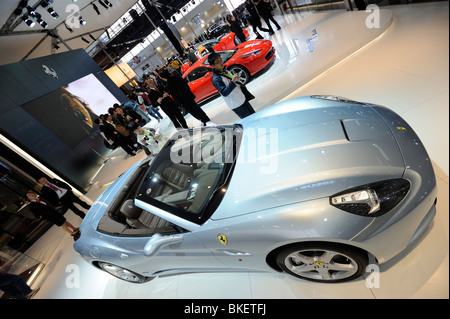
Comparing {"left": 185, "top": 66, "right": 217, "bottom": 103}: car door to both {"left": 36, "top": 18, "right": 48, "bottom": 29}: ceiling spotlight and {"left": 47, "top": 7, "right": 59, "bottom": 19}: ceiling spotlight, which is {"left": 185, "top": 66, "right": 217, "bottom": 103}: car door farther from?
{"left": 36, "top": 18, "right": 48, "bottom": 29}: ceiling spotlight

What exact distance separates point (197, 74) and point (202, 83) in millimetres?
391

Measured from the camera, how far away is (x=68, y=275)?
13.6 ft

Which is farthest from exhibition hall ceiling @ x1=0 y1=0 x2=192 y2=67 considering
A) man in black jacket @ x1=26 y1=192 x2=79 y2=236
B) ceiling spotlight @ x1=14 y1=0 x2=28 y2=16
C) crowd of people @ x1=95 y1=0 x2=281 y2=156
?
man in black jacket @ x1=26 y1=192 x2=79 y2=236

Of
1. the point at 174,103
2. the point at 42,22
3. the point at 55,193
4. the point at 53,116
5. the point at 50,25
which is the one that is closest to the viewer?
the point at 55,193

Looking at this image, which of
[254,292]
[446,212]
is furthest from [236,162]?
[446,212]

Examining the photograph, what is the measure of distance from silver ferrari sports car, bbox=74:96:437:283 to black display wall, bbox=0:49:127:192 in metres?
5.50

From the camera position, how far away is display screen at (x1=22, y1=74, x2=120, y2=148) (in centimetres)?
753

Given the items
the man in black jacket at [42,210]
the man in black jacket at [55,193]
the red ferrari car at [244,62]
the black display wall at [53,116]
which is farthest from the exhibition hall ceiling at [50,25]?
the man in black jacket at [42,210]

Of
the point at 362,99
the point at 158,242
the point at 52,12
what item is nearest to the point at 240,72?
the point at 362,99

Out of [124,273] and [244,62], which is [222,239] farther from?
[244,62]

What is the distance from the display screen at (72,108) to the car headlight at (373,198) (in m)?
8.73

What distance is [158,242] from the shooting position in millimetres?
2020

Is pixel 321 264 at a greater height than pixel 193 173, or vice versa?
pixel 193 173

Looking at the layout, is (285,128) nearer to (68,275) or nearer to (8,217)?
(68,275)
